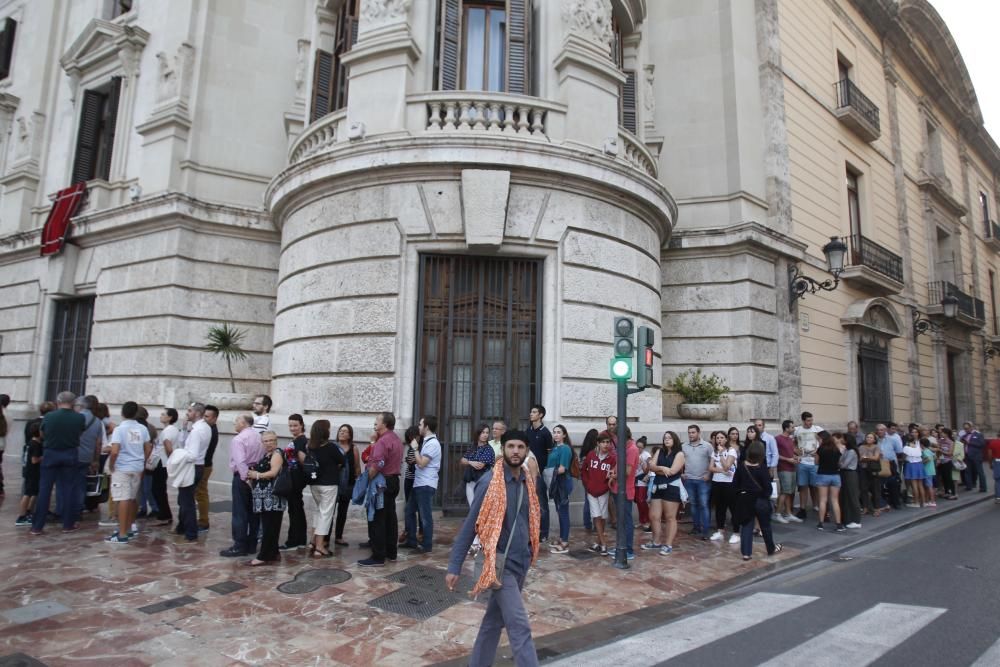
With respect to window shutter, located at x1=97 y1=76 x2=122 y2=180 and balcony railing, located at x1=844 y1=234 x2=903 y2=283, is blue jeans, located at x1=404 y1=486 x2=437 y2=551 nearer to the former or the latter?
window shutter, located at x1=97 y1=76 x2=122 y2=180

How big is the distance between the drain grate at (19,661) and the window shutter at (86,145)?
Answer: 16531mm

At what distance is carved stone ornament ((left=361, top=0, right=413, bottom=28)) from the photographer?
1082 centimetres

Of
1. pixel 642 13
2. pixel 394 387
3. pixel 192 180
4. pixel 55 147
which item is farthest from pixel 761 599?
pixel 55 147

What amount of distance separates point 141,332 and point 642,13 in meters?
13.7

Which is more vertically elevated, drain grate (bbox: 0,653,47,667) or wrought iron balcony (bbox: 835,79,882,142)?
wrought iron balcony (bbox: 835,79,882,142)

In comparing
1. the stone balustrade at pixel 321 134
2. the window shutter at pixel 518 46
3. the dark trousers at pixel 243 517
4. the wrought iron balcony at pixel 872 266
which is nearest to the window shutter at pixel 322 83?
the stone balustrade at pixel 321 134

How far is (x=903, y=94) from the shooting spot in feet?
78.0

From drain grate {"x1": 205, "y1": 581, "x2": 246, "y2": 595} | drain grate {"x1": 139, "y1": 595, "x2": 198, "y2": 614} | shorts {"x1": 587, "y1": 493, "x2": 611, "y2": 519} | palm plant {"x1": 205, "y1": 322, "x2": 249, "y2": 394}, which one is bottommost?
drain grate {"x1": 139, "y1": 595, "x2": 198, "y2": 614}

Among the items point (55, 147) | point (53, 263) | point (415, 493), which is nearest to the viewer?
point (415, 493)

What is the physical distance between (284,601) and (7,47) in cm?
2528

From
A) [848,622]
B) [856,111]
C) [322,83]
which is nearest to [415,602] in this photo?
[848,622]

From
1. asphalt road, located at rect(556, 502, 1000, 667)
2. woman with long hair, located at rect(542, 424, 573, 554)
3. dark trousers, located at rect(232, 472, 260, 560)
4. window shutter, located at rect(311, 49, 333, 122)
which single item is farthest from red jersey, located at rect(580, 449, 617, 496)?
window shutter, located at rect(311, 49, 333, 122)

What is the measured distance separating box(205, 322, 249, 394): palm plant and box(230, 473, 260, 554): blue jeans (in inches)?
250

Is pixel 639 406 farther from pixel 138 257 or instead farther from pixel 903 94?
pixel 903 94
